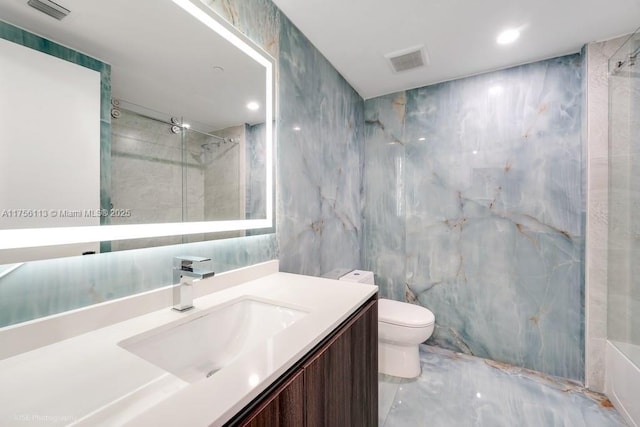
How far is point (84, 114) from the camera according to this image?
0.77m

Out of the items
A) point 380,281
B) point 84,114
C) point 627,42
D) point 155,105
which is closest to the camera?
point 84,114

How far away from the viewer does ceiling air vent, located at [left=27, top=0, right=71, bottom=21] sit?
679mm

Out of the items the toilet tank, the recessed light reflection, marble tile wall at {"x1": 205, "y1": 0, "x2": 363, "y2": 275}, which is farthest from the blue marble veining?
the recessed light reflection

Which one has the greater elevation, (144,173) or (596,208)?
(144,173)

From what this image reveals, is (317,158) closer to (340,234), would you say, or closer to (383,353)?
(340,234)

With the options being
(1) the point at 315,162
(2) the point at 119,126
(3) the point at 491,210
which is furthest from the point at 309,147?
(3) the point at 491,210

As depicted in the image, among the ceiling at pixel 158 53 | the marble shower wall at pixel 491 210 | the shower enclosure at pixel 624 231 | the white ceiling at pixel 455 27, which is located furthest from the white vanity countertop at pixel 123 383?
the shower enclosure at pixel 624 231

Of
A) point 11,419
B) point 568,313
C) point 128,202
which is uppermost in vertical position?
point 128,202

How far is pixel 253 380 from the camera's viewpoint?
1.75ft

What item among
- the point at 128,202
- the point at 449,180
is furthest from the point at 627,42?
the point at 128,202

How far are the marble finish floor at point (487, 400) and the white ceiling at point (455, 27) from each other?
2243 millimetres

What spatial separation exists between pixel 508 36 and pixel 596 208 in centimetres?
123

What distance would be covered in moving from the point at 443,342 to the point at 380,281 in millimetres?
691

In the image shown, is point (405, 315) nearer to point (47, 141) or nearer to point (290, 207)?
point (290, 207)
